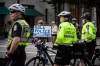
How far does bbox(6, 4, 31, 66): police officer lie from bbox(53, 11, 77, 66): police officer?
150 centimetres

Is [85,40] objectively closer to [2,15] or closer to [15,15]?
[15,15]

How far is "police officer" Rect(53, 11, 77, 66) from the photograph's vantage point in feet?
26.8

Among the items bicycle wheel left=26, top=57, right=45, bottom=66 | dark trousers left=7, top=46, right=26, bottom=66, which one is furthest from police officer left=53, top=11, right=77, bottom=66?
bicycle wheel left=26, top=57, right=45, bottom=66

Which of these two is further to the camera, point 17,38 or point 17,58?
point 17,58

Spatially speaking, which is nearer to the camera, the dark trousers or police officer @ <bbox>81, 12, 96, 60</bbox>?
the dark trousers

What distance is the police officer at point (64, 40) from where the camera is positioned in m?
8.16

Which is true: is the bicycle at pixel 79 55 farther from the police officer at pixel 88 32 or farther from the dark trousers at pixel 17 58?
the dark trousers at pixel 17 58

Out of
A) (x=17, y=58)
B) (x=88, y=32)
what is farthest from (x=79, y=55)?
(x=17, y=58)

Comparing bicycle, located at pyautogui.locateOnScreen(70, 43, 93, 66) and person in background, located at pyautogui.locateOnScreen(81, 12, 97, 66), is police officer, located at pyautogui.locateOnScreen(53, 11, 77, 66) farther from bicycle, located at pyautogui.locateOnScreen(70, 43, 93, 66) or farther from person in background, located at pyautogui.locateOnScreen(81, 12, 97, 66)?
person in background, located at pyautogui.locateOnScreen(81, 12, 97, 66)

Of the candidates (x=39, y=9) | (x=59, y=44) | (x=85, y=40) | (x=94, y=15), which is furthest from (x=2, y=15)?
(x=59, y=44)

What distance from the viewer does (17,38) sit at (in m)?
6.54

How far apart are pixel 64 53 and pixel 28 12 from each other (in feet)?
114

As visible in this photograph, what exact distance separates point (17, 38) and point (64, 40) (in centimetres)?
186

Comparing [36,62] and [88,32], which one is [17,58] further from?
[88,32]
